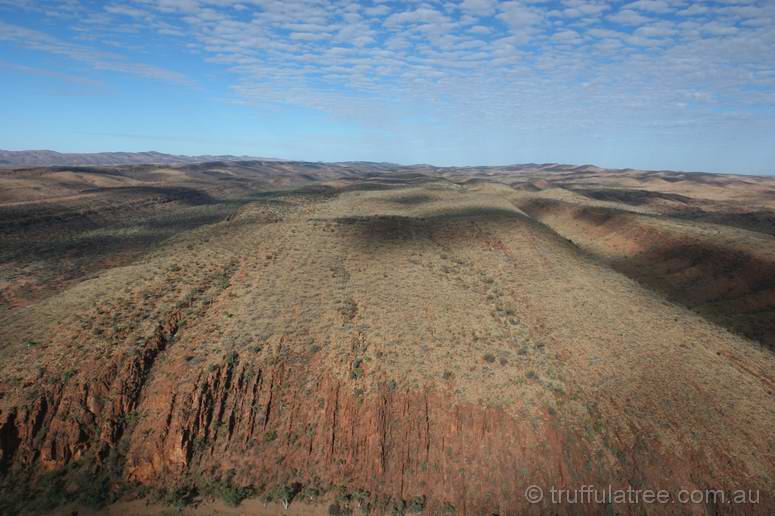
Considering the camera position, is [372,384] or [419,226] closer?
[372,384]

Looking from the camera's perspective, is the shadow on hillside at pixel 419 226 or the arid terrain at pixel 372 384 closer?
the arid terrain at pixel 372 384

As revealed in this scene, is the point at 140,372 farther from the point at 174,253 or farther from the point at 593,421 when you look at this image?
the point at 593,421

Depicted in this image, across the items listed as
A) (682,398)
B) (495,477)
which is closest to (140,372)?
(495,477)

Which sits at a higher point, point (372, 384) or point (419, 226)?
point (419, 226)

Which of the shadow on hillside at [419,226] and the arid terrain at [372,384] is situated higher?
the shadow on hillside at [419,226]

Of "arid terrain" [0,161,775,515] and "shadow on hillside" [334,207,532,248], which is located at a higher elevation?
"shadow on hillside" [334,207,532,248]

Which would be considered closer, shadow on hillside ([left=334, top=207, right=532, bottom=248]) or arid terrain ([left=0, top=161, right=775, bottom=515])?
arid terrain ([left=0, top=161, right=775, bottom=515])

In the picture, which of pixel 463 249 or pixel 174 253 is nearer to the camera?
pixel 174 253

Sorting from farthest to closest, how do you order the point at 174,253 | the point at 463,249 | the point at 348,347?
the point at 463,249, the point at 174,253, the point at 348,347
